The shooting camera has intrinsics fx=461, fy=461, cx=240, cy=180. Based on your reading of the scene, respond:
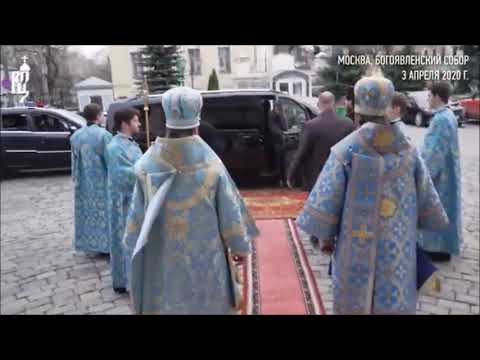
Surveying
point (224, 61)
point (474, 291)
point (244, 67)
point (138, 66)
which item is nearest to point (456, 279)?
point (474, 291)

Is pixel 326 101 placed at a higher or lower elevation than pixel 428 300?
higher

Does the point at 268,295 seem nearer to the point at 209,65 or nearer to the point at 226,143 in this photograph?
the point at 226,143

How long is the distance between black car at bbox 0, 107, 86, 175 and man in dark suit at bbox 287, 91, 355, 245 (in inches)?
190

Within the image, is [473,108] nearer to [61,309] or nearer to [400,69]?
[400,69]

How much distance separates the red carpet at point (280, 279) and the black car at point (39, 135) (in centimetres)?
470

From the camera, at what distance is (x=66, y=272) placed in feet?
16.9

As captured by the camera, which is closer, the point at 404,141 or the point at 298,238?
the point at 404,141

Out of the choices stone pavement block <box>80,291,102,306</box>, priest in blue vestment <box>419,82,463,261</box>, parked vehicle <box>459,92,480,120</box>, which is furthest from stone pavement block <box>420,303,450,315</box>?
parked vehicle <box>459,92,480,120</box>

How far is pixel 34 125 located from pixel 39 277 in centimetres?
499

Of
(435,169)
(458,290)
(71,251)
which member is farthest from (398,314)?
(71,251)

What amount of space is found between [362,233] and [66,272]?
3600mm

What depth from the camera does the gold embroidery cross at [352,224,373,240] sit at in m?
2.85

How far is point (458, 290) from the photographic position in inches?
169

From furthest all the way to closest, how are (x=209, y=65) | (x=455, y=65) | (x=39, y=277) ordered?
(x=209, y=65), (x=39, y=277), (x=455, y=65)
